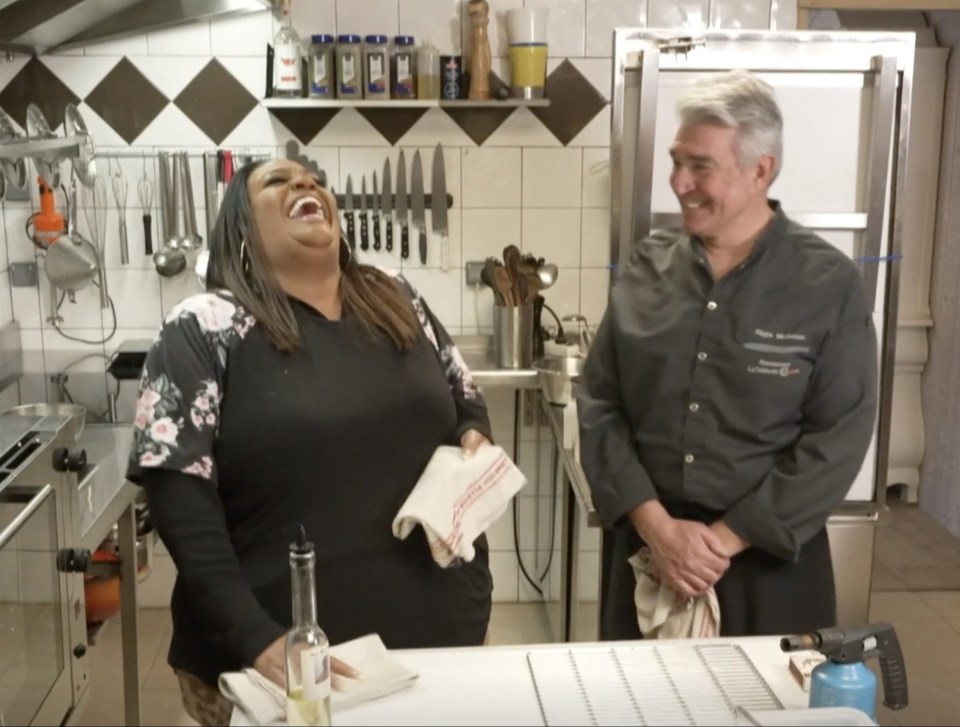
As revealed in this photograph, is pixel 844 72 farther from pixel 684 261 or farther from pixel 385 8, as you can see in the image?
pixel 385 8

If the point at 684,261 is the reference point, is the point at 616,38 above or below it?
above

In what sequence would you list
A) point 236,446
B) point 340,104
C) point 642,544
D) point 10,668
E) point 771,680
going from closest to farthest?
point 771,680 < point 236,446 < point 10,668 < point 642,544 < point 340,104

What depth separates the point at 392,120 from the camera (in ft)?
10.2

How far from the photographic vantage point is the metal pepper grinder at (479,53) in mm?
2936

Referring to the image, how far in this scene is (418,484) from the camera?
162cm

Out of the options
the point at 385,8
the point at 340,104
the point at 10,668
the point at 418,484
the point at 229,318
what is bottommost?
the point at 10,668

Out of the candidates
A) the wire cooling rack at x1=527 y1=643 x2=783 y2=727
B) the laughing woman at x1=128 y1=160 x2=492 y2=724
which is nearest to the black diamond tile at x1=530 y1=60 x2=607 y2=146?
the laughing woman at x1=128 y1=160 x2=492 y2=724

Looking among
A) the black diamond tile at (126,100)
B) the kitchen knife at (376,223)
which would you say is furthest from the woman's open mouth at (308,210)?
the black diamond tile at (126,100)

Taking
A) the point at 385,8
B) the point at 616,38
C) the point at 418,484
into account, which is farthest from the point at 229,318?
the point at 385,8

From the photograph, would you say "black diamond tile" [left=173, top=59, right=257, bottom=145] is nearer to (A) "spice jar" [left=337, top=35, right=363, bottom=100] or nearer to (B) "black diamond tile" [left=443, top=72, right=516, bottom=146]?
(A) "spice jar" [left=337, top=35, right=363, bottom=100]

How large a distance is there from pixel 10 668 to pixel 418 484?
0.71m

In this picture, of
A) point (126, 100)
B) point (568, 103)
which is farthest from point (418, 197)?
point (126, 100)

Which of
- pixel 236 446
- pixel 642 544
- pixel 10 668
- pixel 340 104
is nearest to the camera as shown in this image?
pixel 236 446

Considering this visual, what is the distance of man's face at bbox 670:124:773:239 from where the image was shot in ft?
5.52
